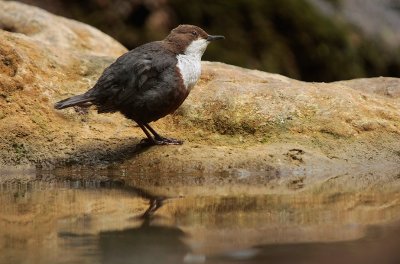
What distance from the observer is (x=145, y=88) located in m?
6.39

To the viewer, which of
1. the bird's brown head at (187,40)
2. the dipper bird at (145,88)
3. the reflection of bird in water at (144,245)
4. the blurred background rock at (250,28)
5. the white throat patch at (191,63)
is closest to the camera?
the reflection of bird in water at (144,245)

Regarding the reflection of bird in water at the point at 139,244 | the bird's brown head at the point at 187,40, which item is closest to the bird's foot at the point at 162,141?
the bird's brown head at the point at 187,40

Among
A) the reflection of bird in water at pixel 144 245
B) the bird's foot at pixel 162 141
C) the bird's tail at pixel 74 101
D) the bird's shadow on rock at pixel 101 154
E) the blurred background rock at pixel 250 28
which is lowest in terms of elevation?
the reflection of bird in water at pixel 144 245

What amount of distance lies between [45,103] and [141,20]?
15.1 ft

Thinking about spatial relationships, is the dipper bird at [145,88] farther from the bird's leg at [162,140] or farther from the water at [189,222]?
the water at [189,222]

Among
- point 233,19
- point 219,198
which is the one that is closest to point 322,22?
point 233,19

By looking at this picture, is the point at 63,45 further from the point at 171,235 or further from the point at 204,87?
the point at 171,235

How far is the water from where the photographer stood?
11.7 feet

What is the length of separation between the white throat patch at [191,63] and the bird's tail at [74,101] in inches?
29.0

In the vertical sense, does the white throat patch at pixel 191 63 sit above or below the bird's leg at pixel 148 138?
above

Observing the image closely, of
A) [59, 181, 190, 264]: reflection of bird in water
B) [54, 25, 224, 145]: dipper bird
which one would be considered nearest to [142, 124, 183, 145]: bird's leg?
[54, 25, 224, 145]: dipper bird

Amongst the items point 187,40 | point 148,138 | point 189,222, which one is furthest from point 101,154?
point 189,222

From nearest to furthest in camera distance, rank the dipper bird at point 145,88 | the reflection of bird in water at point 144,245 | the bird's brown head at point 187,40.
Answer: the reflection of bird in water at point 144,245
the dipper bird at point 145,88
the bird's brown head at point 187,40

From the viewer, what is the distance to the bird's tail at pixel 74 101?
634cm
